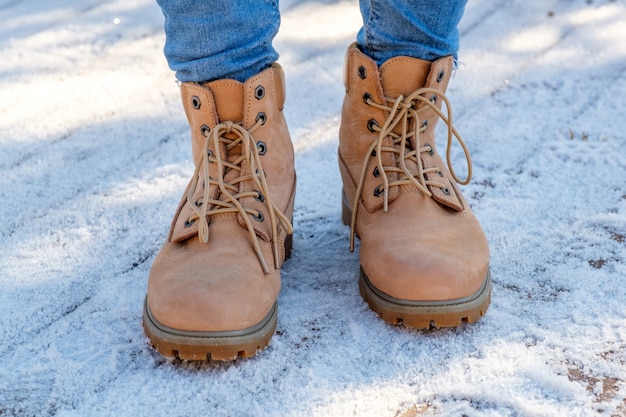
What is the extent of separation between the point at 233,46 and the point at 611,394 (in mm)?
676

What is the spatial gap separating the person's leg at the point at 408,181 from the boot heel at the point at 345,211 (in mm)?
88

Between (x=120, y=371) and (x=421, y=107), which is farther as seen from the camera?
(x=421, y=107)

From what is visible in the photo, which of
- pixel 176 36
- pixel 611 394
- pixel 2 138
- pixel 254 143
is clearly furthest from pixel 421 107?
pixel 2 138

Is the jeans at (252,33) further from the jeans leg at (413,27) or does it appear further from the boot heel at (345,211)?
the boot heel at (345,211)

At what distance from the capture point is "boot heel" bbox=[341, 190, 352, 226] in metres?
1.26

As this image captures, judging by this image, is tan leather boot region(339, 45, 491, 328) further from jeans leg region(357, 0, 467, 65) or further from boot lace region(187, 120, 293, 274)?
boot lace region(187, 120, 293, 274)

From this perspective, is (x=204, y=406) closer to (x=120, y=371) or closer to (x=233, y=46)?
(x=120, y=371)

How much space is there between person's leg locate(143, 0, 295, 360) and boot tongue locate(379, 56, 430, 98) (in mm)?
162

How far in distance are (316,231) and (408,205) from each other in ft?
0.88

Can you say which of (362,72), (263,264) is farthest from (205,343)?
(362,72)

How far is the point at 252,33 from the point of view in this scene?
3.33 ft

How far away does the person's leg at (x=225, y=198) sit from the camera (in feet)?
3.04

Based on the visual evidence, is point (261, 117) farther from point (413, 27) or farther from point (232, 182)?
point (413, 27)

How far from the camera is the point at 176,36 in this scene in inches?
39.6
